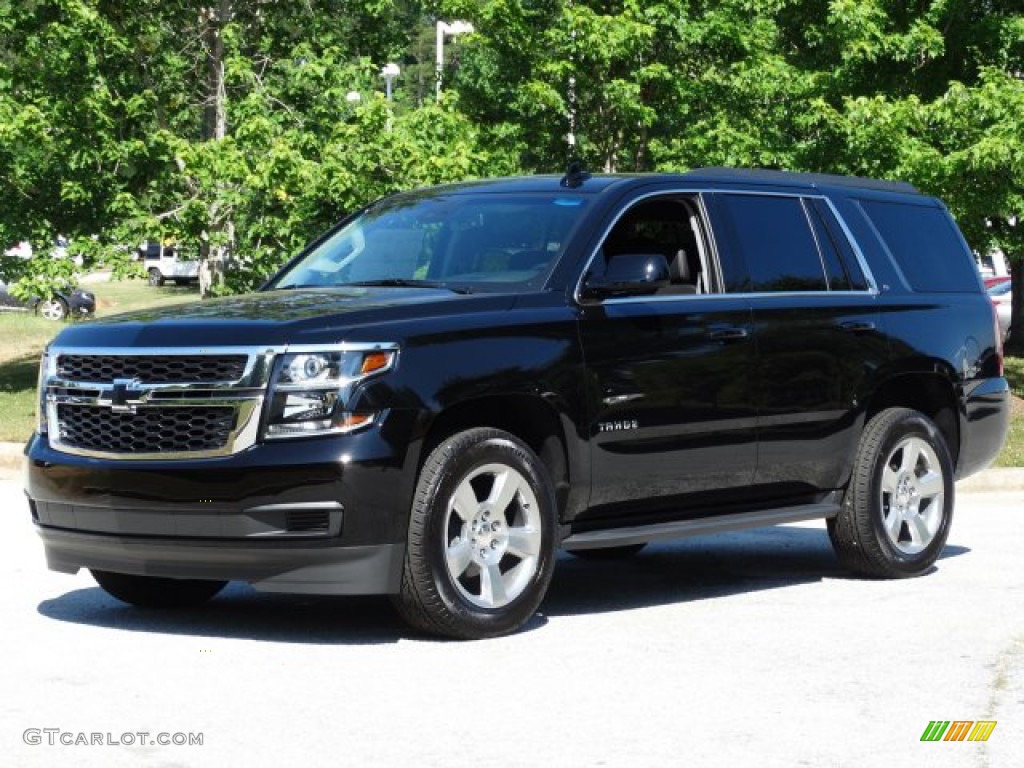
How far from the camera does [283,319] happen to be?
767 cm

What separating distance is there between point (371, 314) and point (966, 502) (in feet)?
28.1

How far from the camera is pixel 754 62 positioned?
25.2 metres

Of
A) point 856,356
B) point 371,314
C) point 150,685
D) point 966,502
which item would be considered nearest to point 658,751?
point 150,685

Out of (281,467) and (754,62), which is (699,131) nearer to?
(754,62)

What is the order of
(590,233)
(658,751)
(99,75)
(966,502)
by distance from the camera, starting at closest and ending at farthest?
1. (658,751)
2. (590,233)
3. (966,502)
4. (99,75)

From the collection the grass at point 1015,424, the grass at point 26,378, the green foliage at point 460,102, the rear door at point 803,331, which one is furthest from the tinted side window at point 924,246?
the green foliage at point 460,102

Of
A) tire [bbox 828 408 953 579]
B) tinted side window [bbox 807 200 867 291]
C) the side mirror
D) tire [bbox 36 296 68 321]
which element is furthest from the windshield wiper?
tire [bbox 36 296 68 321]

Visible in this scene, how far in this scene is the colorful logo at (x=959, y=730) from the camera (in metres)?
6.18

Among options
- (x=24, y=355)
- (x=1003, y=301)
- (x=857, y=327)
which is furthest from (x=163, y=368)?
(x=1003, y=301)

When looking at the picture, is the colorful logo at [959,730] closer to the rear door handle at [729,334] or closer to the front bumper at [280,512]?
the front bumper at [280,512]

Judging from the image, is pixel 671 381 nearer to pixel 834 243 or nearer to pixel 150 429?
pixel 834 243

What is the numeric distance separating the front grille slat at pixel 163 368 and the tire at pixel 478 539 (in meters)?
0.85
